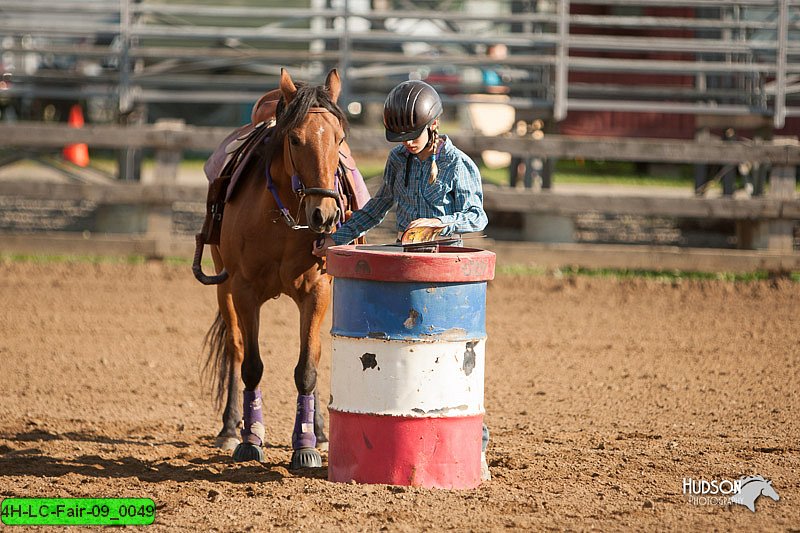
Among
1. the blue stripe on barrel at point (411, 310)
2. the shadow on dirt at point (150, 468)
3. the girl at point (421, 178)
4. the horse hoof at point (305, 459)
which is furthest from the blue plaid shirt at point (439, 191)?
the shadow on dirt at point (150, 468)

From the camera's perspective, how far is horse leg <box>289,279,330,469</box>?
5.32 m

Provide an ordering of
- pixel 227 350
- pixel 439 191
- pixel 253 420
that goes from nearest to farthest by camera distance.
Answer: pixel 439 191
pixel 253 420
pixel 227 350

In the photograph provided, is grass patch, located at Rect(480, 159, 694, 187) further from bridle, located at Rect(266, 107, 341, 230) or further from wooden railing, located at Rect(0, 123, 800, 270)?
bridle, located at Rect(266, 107, 341, 230)

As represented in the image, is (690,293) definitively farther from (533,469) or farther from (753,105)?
(533,469)

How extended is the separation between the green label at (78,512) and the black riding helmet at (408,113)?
2.02 meters

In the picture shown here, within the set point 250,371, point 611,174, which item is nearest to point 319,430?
point 250,371

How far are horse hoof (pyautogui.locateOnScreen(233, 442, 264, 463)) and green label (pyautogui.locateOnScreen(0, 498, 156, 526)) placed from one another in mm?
934

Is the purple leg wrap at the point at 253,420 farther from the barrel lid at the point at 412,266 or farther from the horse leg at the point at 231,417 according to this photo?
the barrel lid at the point at 412,266

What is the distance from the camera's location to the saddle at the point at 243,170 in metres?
5.82

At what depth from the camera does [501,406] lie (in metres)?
6.79

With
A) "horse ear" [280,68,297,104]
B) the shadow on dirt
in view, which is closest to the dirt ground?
the shadow on dirt

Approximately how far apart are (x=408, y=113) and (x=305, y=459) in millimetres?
1885

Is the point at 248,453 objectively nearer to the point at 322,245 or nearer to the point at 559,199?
the point at 322,245

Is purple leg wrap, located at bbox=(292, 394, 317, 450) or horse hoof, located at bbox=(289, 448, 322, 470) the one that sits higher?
purple leg wrap, located at bbox=(292, 394, 317, 450)
